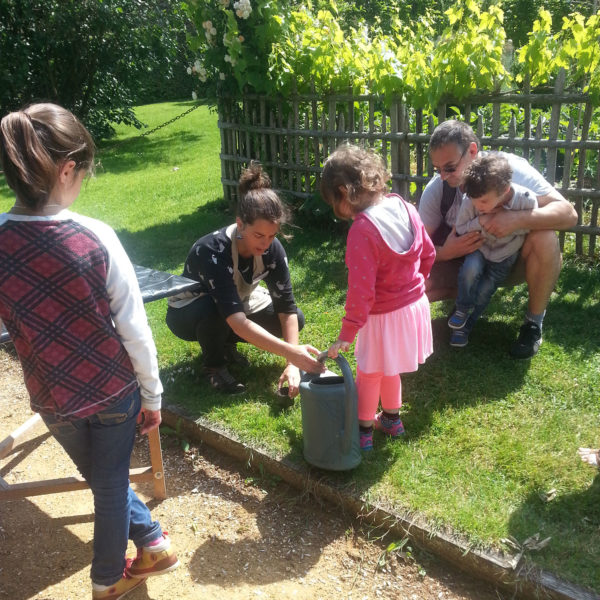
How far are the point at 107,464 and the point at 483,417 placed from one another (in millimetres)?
1856

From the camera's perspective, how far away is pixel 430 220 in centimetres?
378

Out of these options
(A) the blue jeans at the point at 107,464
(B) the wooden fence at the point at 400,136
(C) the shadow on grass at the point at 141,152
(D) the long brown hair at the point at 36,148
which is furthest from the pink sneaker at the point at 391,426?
(C) the shadow on grass at the point at 141,152

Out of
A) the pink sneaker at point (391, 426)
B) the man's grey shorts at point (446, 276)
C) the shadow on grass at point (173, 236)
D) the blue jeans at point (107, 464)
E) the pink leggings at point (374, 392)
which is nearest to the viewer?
the blue jeans at point (107, 464)

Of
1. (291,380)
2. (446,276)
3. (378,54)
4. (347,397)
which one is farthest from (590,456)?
(378,54)

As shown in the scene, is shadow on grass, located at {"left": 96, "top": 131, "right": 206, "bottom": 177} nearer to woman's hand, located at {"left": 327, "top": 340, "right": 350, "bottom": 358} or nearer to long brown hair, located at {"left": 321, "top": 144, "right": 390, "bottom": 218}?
long brown hair, located at {"left": 321, "top": 144, "right": 390, "bottom": 218}

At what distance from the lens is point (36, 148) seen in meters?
1.63

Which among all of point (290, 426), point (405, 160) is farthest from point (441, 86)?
point (290, 426)

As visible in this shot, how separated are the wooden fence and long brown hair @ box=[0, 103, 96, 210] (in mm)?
3829

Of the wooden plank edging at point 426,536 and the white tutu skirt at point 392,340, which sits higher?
the white tutu skirt at point 392,340

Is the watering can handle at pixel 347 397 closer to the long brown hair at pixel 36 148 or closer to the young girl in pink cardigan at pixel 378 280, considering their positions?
the young girl in pink cardigan at pixel 378 280

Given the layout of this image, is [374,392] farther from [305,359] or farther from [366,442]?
[305,359]

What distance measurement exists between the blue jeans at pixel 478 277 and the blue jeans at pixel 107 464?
217cm

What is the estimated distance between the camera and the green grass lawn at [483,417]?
245 centimetres

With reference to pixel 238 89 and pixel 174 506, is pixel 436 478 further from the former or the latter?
pixel 238 89
